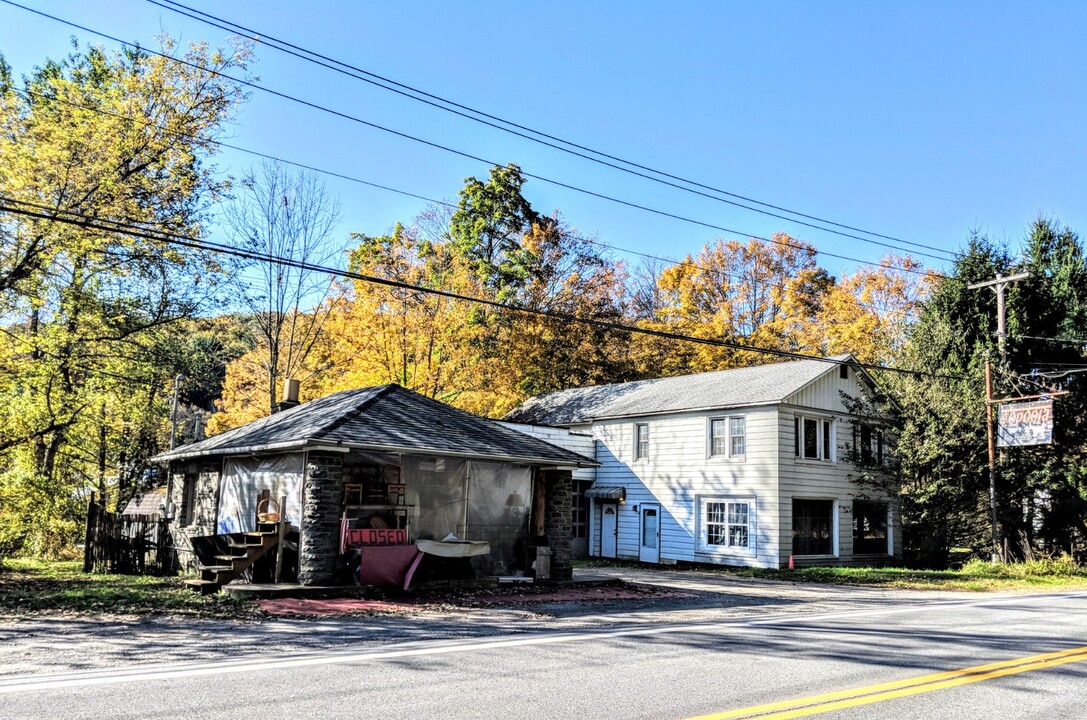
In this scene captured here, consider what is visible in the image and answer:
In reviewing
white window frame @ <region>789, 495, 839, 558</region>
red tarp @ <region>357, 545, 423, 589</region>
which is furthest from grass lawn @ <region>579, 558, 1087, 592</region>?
red tarp @ <region>357, 545, 423, 589</region>

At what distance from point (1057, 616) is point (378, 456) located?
1222 centimetres

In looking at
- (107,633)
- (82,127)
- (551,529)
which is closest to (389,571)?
(551,529)

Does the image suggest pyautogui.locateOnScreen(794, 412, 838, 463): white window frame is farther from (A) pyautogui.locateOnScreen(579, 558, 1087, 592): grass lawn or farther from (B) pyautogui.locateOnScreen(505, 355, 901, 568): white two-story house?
(A) pyautogui.locateOnScreen(579, 558, 1087, 592): grass lawn

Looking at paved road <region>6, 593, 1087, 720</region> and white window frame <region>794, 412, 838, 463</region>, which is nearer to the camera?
paved road <region>6, 593, 1087, 720</region>

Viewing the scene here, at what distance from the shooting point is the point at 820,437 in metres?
26.9

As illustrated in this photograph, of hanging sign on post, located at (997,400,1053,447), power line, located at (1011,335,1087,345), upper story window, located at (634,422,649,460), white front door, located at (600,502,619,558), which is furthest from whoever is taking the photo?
white front door, located at (600,502,619,558)

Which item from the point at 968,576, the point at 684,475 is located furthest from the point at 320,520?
the point at 968,576

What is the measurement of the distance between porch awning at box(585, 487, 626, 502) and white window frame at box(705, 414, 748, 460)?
3.98 meters

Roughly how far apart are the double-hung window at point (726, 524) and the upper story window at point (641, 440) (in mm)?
2993

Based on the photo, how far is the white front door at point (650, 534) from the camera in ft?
93.2

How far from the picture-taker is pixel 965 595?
18.6m

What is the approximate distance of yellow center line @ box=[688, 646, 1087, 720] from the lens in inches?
248

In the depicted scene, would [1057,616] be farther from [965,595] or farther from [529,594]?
[529,594]

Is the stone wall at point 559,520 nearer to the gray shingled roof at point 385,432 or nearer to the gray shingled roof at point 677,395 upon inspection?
the gray shingled roof at point 385,432
